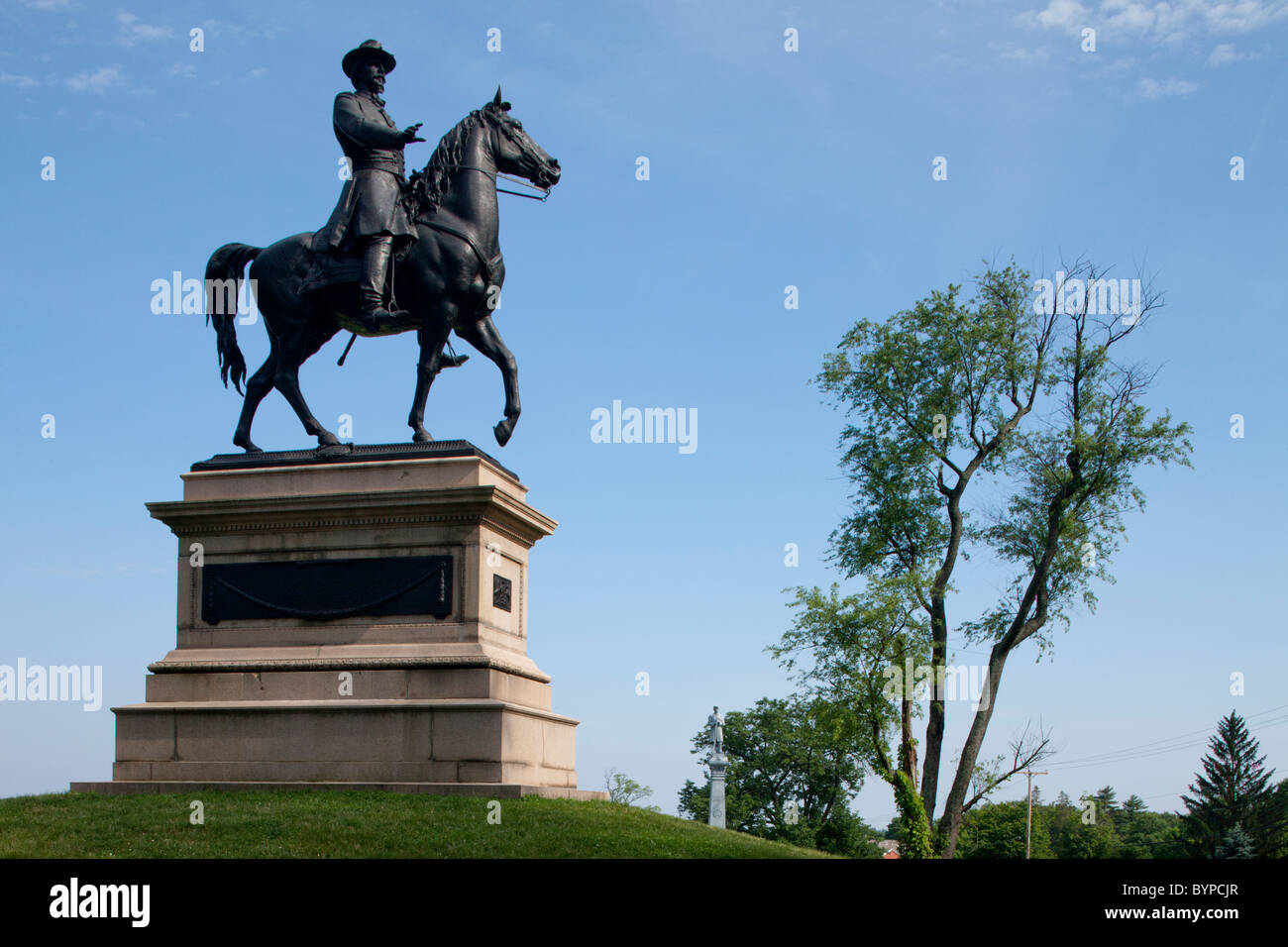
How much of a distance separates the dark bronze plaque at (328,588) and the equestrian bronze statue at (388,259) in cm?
171

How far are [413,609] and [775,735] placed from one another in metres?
Answer: 58.8

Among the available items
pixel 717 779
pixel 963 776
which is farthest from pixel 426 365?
pixel 717 779

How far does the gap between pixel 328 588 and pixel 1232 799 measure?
6937 cm

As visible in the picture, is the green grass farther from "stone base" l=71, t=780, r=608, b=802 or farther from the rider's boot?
the rider's boot

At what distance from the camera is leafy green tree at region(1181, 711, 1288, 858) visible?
71875 mm

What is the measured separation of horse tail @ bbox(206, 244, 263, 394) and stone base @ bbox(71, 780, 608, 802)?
5.46m

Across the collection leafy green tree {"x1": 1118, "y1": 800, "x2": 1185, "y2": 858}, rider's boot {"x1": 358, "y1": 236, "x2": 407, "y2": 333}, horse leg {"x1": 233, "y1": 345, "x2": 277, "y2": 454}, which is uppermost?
rider's boot {"x1": 358, "y1": 236, "x2": 407, "y2": 333}

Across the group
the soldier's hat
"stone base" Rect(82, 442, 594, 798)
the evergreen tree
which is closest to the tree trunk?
"stone base" Rect(82, 442, 594, 798)

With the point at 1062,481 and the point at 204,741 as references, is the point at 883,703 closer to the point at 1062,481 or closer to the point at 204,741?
the point at 1062,481

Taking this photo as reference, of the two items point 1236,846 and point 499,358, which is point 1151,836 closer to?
point 1236,846

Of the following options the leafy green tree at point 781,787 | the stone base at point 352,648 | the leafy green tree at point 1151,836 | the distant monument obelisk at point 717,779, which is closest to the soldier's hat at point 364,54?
the stone base at point 352,648

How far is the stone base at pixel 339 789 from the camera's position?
15.1 metres
